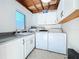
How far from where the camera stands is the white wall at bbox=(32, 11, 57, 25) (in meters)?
4.74

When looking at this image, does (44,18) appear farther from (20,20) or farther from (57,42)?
(57,42)

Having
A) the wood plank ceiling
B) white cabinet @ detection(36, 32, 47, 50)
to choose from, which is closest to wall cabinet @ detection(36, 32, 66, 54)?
white cabinet @ detection(36, 32, 47, 50)

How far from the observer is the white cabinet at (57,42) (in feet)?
10.9

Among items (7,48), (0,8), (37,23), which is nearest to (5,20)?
(0,8)

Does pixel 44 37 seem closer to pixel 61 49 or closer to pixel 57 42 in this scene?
pixel 57 42

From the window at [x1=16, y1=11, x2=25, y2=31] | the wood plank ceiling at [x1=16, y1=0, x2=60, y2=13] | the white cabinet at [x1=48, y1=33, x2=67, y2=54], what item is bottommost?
the white cabinet at [x1=48, y1=33, x2=67, y2=54]

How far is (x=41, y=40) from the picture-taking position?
4059 mm

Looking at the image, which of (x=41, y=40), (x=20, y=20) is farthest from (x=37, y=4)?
(x=41, y=40)

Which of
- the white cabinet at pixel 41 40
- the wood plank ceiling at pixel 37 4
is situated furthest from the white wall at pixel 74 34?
the wood plank ceiling at pixel 37 4

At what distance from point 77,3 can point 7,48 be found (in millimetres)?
1333

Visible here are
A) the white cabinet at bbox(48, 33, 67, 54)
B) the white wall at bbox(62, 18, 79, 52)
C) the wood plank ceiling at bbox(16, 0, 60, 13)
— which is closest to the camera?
the white wall at bbox(62, 18, 79, 52)

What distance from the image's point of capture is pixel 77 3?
1.10 metres

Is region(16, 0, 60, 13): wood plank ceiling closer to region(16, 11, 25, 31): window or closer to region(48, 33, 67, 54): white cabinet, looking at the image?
region(16, 11, 25, 31): window

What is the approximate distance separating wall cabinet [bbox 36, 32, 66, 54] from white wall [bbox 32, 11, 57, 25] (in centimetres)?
101
